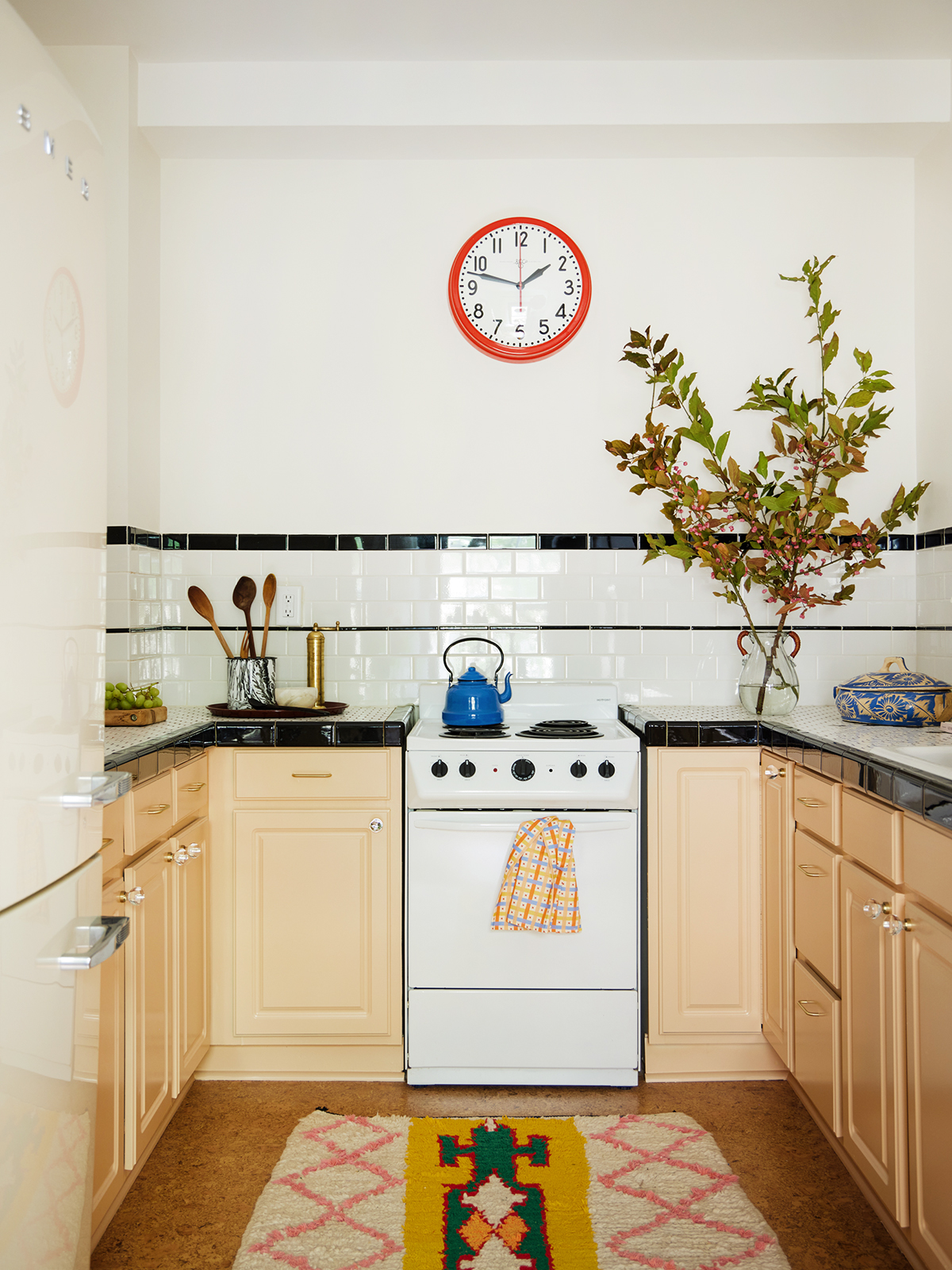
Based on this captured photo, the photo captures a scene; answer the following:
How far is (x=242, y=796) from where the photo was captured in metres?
2.37

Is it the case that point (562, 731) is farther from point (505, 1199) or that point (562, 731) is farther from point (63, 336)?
point (63, 336)

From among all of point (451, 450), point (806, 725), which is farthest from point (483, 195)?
point (806, 725)

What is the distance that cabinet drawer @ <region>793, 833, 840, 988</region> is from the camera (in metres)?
1.89

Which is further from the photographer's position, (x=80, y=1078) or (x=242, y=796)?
(x=242, y=796)

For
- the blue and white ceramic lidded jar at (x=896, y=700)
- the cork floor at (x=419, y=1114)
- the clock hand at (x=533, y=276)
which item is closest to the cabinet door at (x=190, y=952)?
the cork floor at (x=419, y=1114)

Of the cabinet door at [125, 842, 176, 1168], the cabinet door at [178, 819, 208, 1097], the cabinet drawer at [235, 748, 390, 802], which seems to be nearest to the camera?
the cabinet door at [125, 842, 176, 1168]

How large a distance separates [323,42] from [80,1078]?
2.76m

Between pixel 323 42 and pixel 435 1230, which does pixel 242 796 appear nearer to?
pixel 435 1230

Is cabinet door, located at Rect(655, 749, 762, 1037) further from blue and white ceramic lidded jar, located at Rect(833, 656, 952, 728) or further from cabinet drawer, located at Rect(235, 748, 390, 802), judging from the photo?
cabinet drawer, located at Rect(235, 748, 390, 802)

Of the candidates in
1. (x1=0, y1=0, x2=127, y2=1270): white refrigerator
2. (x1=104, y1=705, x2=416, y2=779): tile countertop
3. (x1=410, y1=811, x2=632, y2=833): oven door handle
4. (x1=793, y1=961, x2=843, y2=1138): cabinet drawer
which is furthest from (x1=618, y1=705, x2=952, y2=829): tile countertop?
(x1=0, y1=0, x2=127, y2=1270): white refrigerator

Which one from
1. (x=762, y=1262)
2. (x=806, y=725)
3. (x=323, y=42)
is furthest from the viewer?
(x=323, y=42)

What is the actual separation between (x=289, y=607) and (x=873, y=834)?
6.23 feet

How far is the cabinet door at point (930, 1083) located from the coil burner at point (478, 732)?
1.12 metres

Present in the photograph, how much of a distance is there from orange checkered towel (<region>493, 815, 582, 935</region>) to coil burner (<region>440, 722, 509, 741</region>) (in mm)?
293
